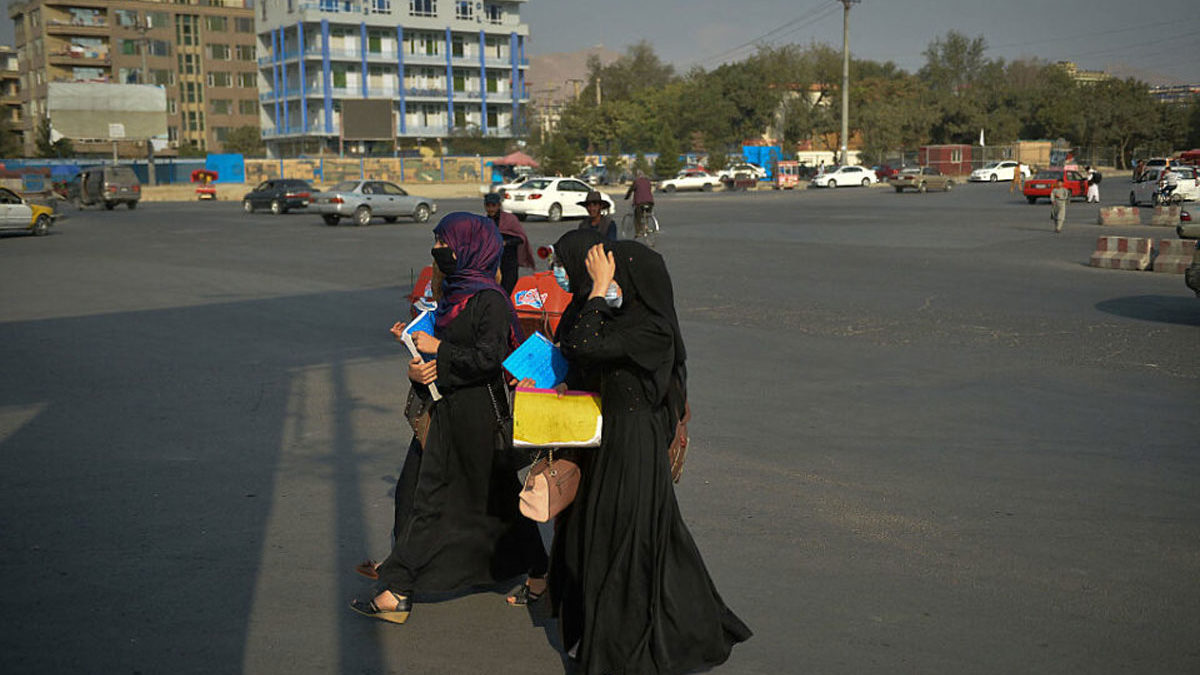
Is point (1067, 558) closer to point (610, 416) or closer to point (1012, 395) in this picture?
point (610, 416)

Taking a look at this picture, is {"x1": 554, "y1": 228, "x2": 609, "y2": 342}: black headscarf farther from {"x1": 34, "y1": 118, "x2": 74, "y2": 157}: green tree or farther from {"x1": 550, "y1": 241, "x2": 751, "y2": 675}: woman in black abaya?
{"x1": 34, "y1": 118, "x2": 74, "y2": 157}: green tree

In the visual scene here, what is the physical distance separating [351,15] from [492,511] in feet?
307

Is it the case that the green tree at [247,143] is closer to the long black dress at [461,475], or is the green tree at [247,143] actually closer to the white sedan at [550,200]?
the white sedan at [550,200]

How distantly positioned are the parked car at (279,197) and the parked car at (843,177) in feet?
115

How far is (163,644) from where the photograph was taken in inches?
164

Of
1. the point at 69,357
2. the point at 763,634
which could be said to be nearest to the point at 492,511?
the point at 763,634

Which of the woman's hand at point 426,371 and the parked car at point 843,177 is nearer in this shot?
the woman's hand at point 426,371

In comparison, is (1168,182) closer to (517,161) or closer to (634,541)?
(634,541)

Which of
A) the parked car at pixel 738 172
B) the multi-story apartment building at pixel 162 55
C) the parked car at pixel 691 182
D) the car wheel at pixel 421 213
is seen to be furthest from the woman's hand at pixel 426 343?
the multi-story apartment building at pixel 162 55

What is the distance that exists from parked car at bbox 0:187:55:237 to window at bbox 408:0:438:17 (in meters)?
70.1

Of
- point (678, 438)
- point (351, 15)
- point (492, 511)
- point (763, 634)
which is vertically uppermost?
point (351, 15)

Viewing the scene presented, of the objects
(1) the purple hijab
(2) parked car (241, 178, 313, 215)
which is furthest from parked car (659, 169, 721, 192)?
(1) the purple hijab

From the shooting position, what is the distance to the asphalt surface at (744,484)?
426cm

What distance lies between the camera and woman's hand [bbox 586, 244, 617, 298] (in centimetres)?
369
